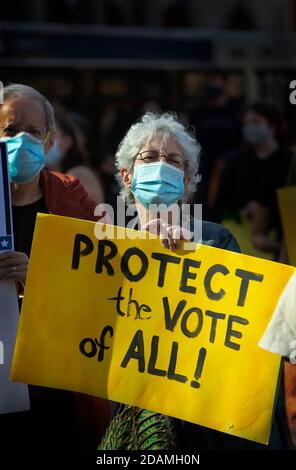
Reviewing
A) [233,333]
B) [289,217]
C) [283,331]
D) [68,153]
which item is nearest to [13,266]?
[233,333]

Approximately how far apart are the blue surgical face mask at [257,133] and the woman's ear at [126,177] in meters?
4.01

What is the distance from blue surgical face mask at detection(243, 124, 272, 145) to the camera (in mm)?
8500

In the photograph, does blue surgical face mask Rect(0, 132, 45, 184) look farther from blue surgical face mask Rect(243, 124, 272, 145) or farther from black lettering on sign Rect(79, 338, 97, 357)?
blue surgical face mask Rect(243, 124, 272, 145)

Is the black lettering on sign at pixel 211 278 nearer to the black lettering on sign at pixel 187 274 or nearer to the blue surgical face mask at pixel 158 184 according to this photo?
the black lettering on sign at pixel 187 274

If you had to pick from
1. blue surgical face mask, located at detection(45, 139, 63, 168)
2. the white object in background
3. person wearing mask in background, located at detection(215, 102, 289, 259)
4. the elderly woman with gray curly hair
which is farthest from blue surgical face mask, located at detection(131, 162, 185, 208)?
blue surgical face mask, located at detection(45, 139, 63, 168)

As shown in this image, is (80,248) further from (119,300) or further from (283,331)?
(283,331)

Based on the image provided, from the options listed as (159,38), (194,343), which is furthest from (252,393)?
(159,38)

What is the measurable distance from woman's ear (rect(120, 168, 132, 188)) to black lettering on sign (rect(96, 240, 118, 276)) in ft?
1.10

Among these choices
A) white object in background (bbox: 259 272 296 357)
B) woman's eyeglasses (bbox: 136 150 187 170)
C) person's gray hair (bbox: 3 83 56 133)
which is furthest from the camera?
person's gray hair (bbox: 3 83 56 133)

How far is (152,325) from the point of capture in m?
4.14

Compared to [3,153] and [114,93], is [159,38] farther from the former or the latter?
[3,153]

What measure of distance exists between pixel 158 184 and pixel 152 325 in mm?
486

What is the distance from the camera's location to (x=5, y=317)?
169 inches

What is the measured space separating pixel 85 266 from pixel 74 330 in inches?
8.8
